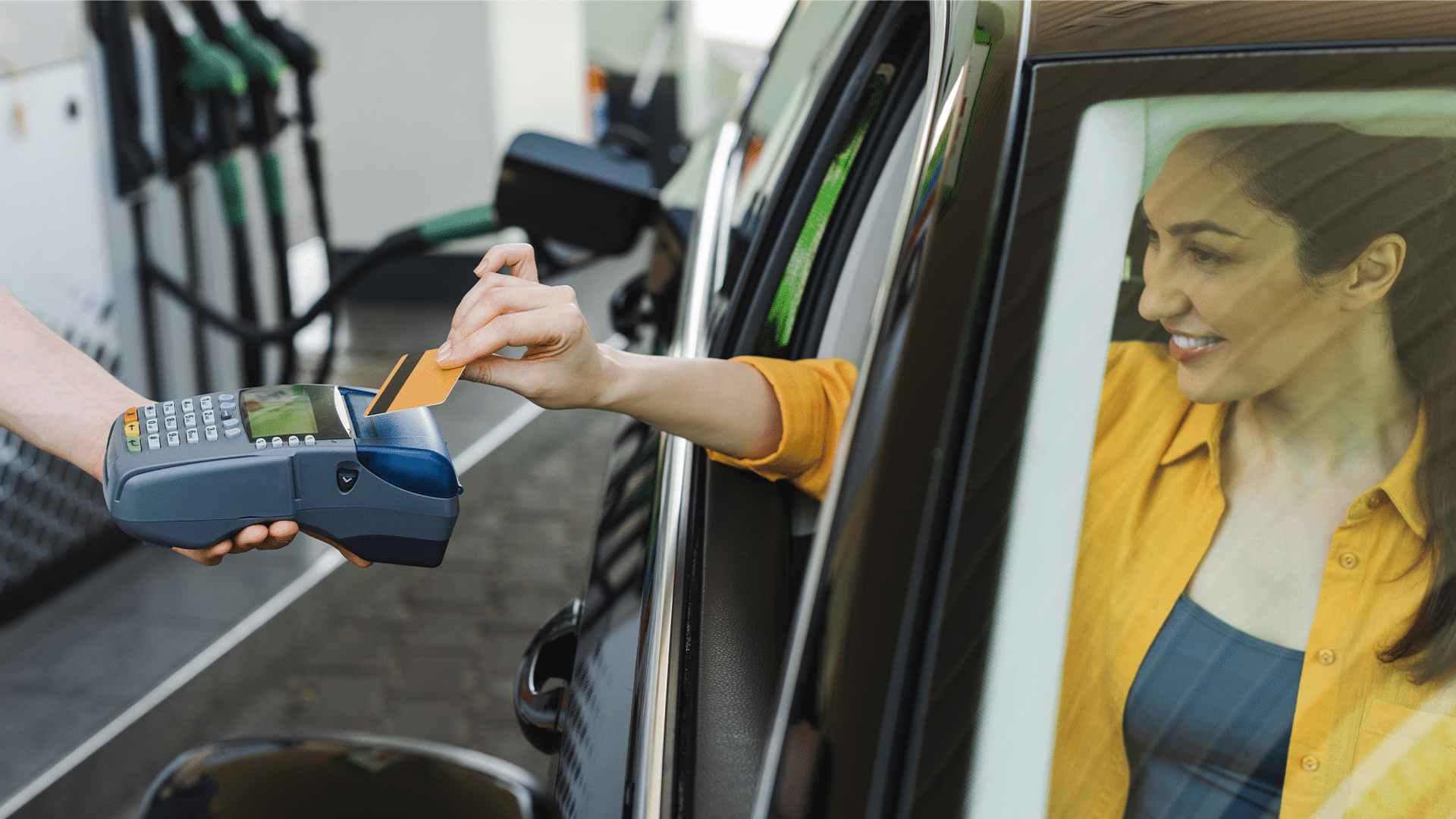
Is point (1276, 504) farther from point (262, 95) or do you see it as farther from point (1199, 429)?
point (262, 95)

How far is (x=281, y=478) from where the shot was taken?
912mm

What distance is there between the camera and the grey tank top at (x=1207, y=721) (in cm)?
79

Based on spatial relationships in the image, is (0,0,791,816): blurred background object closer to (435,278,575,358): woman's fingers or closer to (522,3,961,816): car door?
(522,3,961,816): car door

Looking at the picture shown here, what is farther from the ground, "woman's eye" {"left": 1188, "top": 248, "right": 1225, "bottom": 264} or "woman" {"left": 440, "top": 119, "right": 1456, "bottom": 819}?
"woman's eye" {"left": 1188, "top": 248, "right": 1225, "bottom": 264}

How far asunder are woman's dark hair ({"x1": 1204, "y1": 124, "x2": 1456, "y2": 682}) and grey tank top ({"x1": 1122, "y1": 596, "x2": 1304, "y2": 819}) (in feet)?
0.32

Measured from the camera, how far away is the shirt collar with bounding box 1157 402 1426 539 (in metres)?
0.83

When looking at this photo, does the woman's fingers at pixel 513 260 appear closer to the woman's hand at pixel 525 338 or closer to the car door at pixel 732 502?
the woman's hand at pixel 525 338

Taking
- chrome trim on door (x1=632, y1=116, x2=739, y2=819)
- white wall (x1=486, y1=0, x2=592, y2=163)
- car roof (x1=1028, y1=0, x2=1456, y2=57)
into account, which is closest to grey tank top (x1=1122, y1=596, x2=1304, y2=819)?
chrome trim on door (x1=632, y1=116, x2=739, y2=819)

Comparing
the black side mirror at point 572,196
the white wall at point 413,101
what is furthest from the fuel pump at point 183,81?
the white wall at point 413,101

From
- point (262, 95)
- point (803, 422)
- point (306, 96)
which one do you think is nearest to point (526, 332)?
point (803, 422)

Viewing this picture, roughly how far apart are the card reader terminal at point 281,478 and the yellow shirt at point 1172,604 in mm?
499

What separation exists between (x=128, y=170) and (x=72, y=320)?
1.40ft

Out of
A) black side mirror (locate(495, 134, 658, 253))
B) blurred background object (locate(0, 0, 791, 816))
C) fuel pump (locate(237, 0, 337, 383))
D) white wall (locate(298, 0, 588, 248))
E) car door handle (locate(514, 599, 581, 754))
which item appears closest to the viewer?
car door handle (locate(514, 599, 581, 754))

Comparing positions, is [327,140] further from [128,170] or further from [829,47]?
[829,47]
